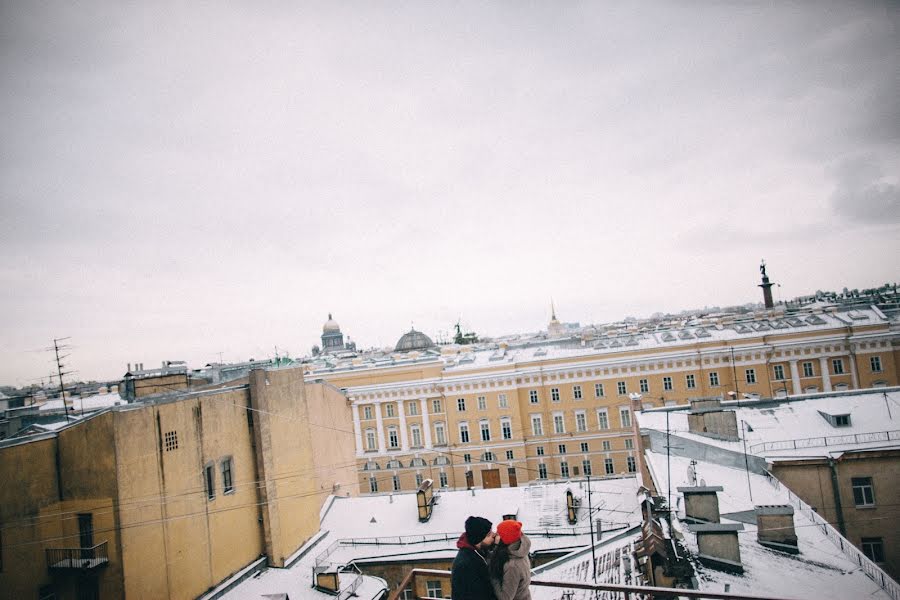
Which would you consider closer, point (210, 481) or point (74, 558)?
point (74, 558)

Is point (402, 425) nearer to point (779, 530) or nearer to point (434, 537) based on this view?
point (434, 537)

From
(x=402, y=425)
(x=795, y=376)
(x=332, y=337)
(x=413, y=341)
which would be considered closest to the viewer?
(x=795, y=376)

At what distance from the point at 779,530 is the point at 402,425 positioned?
1330 inches

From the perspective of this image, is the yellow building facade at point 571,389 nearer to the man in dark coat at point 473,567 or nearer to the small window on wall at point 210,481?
the small window on wall at point 210,481

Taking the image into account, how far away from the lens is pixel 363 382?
45.2 m

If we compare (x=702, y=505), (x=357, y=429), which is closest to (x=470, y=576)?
(x=702, y=505)

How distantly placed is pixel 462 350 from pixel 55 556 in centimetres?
4777

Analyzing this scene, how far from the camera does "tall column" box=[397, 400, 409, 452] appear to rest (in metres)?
43.0

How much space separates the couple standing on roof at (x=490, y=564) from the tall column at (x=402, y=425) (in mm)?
39131

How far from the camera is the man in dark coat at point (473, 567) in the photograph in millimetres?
4891

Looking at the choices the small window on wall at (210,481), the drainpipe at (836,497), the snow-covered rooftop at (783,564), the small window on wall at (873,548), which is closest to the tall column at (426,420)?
the small window on wall at (210,481)

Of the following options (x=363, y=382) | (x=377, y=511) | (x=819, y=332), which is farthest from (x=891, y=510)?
(x=363, y=382)

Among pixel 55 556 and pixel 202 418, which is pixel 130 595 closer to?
pixel 55 556

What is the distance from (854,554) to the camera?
453 inches
